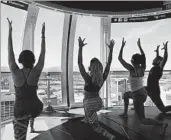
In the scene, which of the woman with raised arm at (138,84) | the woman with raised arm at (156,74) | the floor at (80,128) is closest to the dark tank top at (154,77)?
the woman with raised arm at (156,74)

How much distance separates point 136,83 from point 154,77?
67 centimetres

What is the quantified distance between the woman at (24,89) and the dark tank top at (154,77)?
7.40ft

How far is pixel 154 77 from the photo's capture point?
360 centimetres

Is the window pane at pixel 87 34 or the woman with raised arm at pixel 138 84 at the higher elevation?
the window pane at pixel 87 34

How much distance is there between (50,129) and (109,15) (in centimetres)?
321

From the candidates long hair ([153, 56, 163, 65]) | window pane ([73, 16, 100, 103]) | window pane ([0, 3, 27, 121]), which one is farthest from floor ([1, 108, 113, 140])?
long hair ([153, 56, 163, 65])

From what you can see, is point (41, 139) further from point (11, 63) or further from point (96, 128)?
point (11, 63)

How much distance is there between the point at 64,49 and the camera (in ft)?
16.5

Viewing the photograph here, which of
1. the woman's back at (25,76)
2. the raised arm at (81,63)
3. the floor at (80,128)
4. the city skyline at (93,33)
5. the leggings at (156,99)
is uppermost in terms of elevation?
the city skyline at (93,33)

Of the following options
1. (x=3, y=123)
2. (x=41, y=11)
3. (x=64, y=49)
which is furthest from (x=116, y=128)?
(x=41, y=11)

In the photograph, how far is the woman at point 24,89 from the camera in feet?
5.59

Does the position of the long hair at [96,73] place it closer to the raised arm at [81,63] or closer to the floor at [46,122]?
the raised arm at [81,63]

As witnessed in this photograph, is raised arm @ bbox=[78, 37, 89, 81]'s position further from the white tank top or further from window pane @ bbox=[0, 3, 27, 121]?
the white tank top

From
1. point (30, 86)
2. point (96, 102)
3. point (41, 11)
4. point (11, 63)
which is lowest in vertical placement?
point (96, 102)
